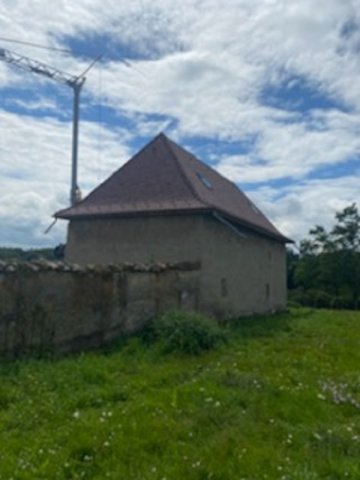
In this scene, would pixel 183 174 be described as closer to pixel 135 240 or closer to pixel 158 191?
pixel 158 191

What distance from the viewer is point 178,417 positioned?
507 centimetres

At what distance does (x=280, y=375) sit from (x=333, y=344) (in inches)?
156

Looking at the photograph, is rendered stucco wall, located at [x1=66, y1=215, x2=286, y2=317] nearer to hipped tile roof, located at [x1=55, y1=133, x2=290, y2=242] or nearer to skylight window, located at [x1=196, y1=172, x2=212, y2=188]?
hipped tile roof, located at [x1=55, y1=133, x2=290, y2=242]

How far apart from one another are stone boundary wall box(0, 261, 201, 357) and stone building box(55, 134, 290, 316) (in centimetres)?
162

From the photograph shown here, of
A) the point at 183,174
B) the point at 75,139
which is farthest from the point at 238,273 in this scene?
the point at 75,139

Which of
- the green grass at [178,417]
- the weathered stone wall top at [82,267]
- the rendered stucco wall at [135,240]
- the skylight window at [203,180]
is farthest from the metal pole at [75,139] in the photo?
the green grass at [178,417]

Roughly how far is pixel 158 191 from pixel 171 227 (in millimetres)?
1537

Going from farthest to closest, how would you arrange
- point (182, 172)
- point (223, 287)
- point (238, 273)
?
point (238, 273) < point (182, 172) < point (223, 287)

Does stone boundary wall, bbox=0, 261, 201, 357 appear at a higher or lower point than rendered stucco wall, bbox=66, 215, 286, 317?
lower

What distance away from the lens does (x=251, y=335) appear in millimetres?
11336

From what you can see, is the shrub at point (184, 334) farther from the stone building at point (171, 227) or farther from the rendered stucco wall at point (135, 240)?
the rendered stucco wall at point (135, 240)

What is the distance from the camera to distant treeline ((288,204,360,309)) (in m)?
33.2

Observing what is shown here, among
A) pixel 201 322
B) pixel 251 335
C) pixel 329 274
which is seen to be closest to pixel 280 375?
pixel 201 322

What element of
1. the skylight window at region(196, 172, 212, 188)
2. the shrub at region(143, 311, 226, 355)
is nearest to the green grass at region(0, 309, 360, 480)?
the shrub at region(143, 311, 226, 355)
